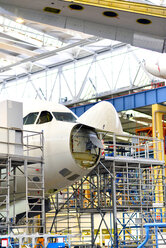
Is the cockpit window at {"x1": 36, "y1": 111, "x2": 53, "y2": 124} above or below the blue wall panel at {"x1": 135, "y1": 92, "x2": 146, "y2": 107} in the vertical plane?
→ below

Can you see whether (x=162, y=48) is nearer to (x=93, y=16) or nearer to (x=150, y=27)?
(x=150, y=27)

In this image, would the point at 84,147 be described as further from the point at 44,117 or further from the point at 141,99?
the point at 141,99

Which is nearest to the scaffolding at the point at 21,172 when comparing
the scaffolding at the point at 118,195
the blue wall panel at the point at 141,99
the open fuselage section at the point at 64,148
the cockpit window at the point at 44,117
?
the open fuselage section at the point at 64,148

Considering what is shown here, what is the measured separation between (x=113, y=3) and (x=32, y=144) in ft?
27.2

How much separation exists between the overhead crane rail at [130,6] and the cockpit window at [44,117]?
25.7ft

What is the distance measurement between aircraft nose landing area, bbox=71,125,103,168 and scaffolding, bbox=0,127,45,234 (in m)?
1.38

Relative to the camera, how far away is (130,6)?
12.9 metres

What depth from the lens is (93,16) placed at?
13219 mm

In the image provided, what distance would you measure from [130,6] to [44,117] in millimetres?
8170

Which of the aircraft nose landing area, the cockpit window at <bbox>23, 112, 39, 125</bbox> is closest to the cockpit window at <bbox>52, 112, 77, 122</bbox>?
the cockpit window at <bbox>23, 112, 39, 125</bbox>

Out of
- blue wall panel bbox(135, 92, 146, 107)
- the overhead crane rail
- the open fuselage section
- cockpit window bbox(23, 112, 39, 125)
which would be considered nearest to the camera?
the overhead crane rail

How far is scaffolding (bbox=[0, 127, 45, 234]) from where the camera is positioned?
58.5 ft

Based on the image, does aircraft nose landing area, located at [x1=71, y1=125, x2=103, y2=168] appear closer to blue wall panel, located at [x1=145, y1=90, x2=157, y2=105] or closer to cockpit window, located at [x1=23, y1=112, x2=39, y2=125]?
cockpit window, located at [x1=23, y1=112, x2=39, y2=125]

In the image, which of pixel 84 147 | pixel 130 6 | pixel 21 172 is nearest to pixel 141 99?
pixel 84 147
